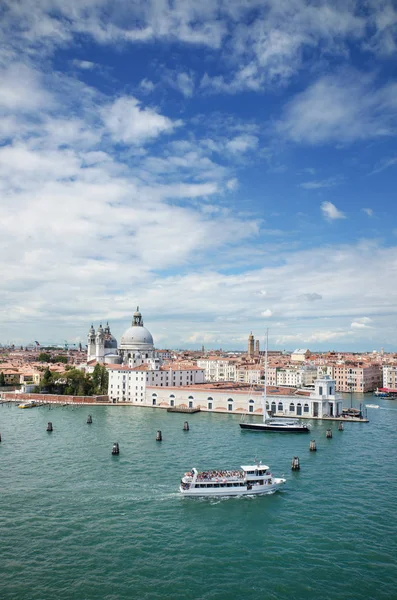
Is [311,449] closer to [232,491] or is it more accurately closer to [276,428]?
[276,428]

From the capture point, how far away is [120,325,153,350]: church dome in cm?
6850

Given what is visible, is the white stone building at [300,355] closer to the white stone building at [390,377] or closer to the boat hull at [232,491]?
the white stone building at [390,377]

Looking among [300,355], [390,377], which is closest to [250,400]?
[390,377]

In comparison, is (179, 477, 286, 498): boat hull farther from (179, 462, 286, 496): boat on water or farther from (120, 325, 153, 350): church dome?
(120, 325, 153, 350): church dome

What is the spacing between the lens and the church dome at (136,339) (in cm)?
6850

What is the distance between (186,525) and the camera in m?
16.2

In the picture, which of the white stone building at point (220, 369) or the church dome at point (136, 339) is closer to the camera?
the church dome at point (136, 339)

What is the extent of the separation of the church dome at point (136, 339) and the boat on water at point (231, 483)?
1937 inches

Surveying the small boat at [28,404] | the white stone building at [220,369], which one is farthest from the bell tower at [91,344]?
the small boat at [28,404]

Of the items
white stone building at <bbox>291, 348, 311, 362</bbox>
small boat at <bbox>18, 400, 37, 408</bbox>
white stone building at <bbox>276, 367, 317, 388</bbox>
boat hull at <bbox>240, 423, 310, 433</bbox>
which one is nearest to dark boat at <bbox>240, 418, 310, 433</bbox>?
boat hull at <bbox>240, 423, 310, 433</bbox>

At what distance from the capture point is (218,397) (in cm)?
4466

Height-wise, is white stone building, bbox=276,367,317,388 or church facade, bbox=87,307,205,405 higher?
church facade, bbox=87,307,205,405

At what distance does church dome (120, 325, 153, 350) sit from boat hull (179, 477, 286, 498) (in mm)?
49597

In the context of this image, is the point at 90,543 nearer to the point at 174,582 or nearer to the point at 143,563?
the point at 143,563
